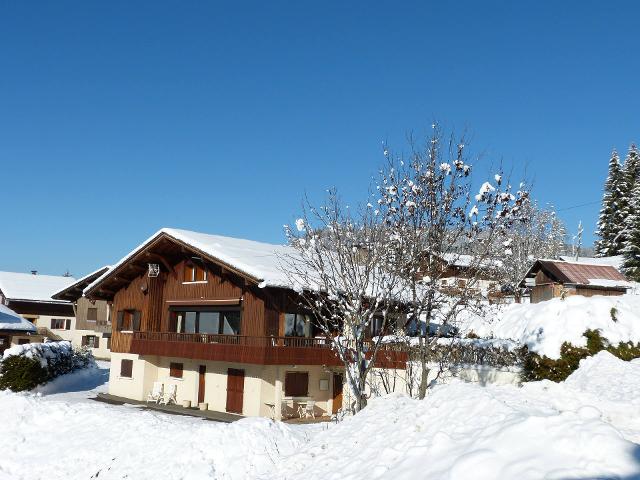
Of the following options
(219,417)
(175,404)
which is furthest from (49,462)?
(175,404)

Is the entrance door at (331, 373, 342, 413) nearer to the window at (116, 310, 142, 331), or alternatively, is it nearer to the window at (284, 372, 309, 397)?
the window at (284, 372, 309, 397)

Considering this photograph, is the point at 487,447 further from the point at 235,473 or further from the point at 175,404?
the point at 175,404

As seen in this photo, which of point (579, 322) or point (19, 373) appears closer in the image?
point (579, 322)

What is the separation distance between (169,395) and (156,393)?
40.4 inches

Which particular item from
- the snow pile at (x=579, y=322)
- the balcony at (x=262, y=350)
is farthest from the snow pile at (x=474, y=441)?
the balcony at (x=262, y=350)

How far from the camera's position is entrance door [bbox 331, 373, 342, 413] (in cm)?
2605

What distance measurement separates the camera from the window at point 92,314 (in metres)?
59.0

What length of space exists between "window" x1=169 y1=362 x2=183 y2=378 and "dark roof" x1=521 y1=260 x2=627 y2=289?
27.8 m

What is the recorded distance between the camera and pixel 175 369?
3016cm

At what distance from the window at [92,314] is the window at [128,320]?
27481 millimetres

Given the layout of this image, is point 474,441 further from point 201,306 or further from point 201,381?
point 201,306

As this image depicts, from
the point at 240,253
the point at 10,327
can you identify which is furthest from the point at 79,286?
the point at 240,253

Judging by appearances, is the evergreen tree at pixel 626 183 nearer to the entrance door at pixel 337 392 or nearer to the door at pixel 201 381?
the entrance door at pixel 337 392

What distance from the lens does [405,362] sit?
21.8m
